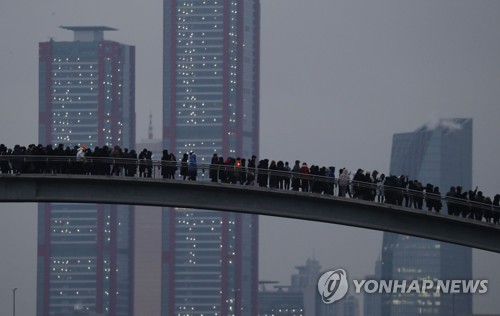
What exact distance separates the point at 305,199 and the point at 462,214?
6.76 metres

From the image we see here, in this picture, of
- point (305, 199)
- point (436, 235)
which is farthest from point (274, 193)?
point (436, 235)

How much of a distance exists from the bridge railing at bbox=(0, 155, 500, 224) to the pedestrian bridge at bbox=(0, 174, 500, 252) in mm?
358

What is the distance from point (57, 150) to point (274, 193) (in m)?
9.30

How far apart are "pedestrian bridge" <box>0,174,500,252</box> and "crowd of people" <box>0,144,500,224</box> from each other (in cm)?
40

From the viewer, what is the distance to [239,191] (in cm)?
9275

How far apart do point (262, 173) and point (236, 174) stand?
1.10 m

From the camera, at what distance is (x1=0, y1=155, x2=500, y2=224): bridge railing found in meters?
90.2

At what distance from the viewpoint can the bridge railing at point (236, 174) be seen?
9019cm

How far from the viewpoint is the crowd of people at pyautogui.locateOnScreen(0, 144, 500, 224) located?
9000 cm

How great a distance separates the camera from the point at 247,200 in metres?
92.9

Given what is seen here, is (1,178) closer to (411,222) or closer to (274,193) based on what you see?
(274,193)

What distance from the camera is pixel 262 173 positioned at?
92.0 m

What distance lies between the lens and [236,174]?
92.2 metres

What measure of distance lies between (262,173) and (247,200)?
63.3 inches
